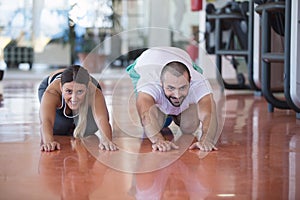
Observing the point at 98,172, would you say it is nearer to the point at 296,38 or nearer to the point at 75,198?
the point at 75,198

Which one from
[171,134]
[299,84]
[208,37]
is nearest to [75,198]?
[171,134]

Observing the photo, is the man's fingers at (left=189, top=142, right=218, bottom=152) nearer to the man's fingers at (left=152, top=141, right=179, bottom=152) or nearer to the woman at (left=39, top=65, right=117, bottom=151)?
the man's fingers at (left=152, top=141, right=179, bottom=152)

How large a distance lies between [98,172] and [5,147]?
28.1 inches

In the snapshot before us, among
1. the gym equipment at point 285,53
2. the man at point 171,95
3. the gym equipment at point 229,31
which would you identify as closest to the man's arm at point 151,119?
the man at point 171,95

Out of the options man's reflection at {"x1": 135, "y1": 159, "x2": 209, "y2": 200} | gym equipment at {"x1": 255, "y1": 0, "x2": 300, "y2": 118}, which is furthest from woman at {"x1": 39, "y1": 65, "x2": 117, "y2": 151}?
gym equipment at {"x1": 255, "y1": 0, "x2": 300, "y2": 118}

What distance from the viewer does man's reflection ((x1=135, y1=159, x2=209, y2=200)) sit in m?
1.71

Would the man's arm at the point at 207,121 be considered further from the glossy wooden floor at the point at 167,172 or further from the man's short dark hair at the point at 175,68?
the man's short dark hair at the point at 175,68

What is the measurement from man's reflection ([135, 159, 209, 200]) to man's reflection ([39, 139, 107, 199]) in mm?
152

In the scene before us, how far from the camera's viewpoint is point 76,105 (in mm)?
2529

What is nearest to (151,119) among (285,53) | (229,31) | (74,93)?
(74,93)

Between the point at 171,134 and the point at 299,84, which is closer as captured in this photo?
the point at 171,134

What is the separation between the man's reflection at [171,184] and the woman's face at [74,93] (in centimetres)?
58

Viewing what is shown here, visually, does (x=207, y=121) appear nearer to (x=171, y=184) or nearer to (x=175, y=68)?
(x=175, y=68)

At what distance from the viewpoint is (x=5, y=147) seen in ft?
8.47
